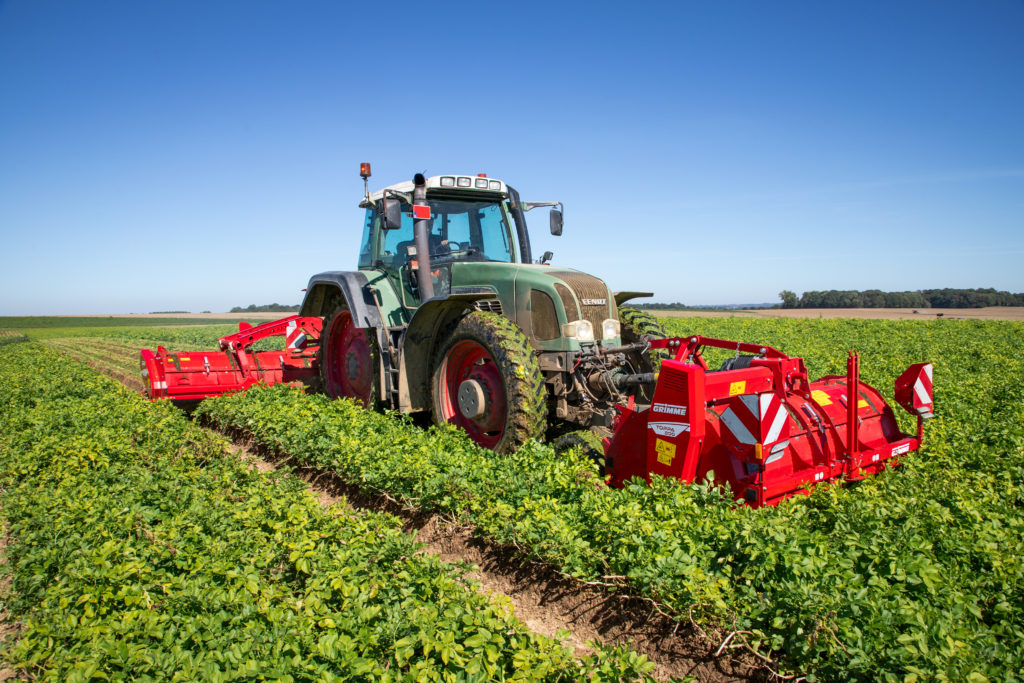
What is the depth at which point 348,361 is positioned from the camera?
8234 millimetres

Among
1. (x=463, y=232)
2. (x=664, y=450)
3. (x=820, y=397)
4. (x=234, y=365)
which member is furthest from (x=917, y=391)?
(x=234, y=365)

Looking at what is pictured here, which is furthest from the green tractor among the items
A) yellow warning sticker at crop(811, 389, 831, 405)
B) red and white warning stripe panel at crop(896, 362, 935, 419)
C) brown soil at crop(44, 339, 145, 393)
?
brown soil at crop(44, 339, 145, 393)

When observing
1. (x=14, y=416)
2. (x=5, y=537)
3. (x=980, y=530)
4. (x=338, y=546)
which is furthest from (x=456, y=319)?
(x=14, y=416)

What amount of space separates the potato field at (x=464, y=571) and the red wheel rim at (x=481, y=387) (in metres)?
0.45

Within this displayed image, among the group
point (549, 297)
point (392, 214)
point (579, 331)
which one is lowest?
point (579, 331)

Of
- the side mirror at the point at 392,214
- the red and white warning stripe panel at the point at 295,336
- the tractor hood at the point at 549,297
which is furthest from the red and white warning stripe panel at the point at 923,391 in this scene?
the red and white warning stripe panel at the point at 295,336

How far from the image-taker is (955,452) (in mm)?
5270

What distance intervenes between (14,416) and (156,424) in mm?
2419

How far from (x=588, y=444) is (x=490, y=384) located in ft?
3.76

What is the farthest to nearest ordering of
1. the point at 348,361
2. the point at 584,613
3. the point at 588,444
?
the point at 348,361 → the point at 588,444 → the point at 584,613

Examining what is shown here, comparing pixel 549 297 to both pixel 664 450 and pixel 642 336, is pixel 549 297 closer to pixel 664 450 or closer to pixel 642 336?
pixel 642 336

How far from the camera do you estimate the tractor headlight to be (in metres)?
5.51

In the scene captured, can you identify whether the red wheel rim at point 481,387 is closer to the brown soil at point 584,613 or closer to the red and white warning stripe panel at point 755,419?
the brown soil at point 584,613

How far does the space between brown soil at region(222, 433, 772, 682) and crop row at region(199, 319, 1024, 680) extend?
0.12 m
